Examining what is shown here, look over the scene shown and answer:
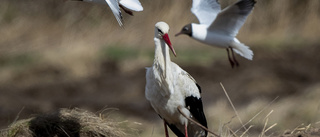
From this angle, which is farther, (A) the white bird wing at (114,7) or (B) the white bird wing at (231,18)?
(A) the white bird wing at (114,7)

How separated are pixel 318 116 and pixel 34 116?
345cm

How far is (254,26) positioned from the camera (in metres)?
10.5

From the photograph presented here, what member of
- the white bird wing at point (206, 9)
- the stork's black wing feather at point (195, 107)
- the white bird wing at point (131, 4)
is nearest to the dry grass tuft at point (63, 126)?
the stork's black wing feather at point (195, 107)

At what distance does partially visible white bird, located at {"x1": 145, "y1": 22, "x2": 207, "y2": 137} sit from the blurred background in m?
3.91

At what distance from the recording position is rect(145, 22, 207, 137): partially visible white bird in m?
5.02

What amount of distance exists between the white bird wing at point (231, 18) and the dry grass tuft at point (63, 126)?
1.34m

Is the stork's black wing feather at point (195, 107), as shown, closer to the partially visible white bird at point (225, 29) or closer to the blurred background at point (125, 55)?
the partially visible white bird at point (225, 29)

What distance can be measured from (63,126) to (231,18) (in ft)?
5.30

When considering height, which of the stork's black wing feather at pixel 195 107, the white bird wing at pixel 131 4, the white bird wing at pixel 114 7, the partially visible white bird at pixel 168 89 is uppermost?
the white bird wing at pixel 131 4

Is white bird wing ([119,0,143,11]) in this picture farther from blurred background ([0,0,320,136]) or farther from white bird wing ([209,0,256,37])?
blurred background ([0,0,320,136])

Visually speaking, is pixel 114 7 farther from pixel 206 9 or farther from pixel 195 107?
pixel 195 107

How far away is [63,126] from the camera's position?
5.46 m

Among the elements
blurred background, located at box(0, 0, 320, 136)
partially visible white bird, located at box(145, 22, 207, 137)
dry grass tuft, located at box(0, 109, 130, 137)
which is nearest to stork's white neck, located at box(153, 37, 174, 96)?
partially visible white bird, located at box(145, 22, 207, 137)

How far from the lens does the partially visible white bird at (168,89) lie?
502cm
